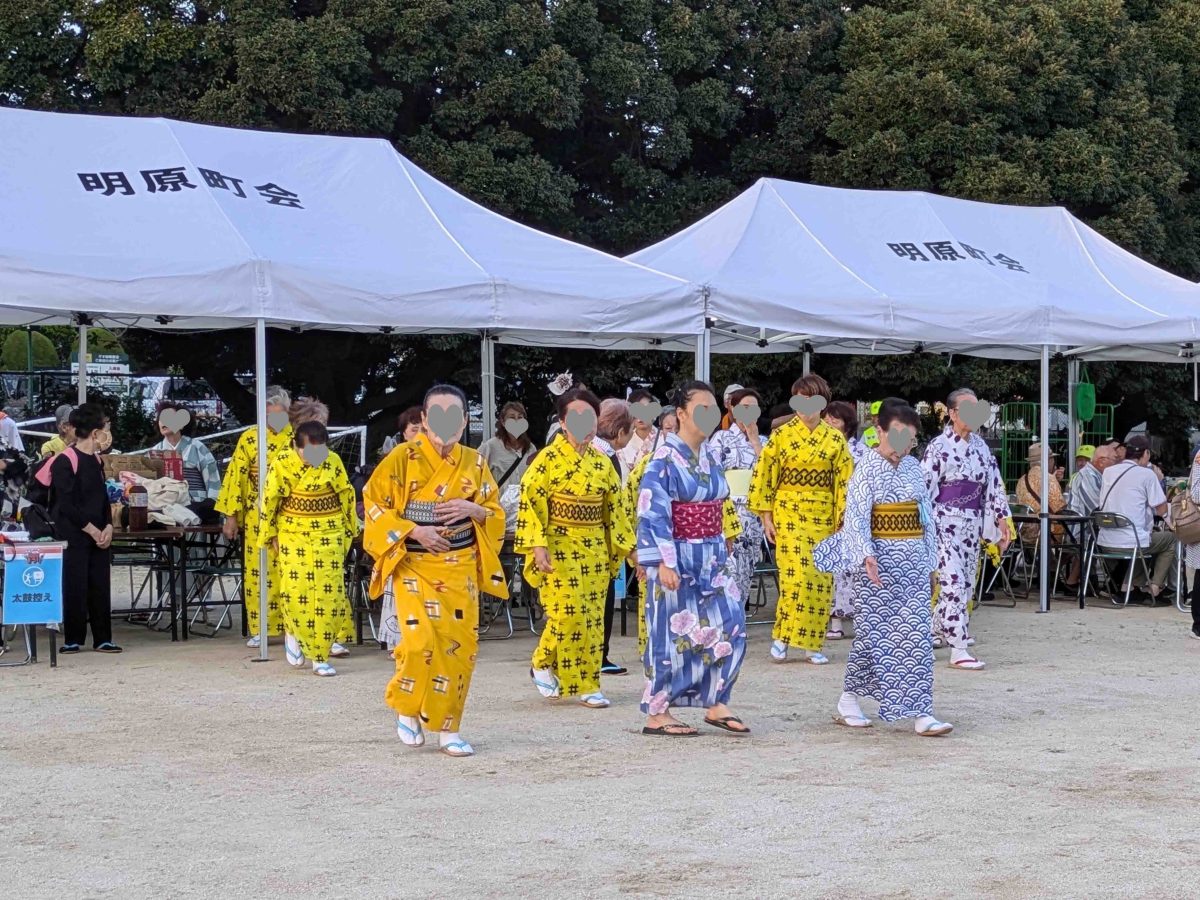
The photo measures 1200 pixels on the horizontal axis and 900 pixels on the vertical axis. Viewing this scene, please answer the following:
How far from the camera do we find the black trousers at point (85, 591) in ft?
33.1

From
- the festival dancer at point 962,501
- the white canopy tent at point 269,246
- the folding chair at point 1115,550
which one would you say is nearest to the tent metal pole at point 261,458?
the white canopy tent at point 269,246

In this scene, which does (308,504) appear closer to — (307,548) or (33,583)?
(307,548)

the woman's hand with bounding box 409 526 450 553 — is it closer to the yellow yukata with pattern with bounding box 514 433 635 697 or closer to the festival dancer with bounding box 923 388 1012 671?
the yellow yukata with pattern with bounding box 514 433 635 697

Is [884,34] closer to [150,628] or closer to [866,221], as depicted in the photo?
[866,221]

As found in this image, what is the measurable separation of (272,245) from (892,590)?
15.8 ft

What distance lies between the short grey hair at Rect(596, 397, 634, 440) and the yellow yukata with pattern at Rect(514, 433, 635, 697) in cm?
68

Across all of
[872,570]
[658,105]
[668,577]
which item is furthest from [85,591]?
[658,105]

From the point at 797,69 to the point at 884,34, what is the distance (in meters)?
1.26

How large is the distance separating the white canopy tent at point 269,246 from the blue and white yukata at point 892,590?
3562mm

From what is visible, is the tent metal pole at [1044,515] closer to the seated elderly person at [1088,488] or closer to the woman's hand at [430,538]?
the seated elderly person at [1088,488]

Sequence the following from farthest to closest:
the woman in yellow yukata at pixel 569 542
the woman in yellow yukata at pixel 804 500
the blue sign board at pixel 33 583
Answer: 1. the woman in yellow yukata at pixel 804 500
2. the blue sign board at pixel 33 583
3. the woman in yellow yukata at pixel 569 542

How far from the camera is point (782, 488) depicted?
10.0m

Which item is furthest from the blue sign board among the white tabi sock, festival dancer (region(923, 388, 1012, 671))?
festival dancer (region(923, 388, 1012, 671))

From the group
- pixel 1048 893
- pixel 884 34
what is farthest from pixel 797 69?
pixel 1048 893
